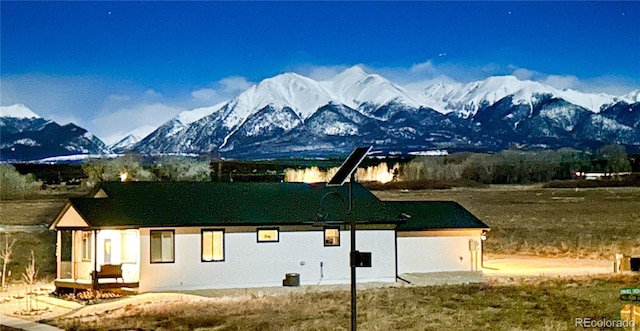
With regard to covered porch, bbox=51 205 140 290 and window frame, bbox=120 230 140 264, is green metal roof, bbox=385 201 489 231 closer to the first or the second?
window frame, bbox=120 230 140 264

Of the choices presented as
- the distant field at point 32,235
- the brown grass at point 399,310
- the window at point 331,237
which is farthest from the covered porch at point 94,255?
the window at point 331,237

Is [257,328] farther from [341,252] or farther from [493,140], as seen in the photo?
[493,140]

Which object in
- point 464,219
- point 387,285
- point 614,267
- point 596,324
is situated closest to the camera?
point 596,324

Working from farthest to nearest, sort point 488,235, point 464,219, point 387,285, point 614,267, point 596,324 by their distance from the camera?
point 488,235 < point 464,219 < point 614,267 < point 387,285 < point 596,324

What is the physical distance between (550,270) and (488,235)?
42.6 feet

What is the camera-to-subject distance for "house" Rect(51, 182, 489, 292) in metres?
23.6

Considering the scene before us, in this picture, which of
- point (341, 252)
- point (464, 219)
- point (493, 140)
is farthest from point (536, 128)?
point (341, 252)

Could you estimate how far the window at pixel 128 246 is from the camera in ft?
78.2

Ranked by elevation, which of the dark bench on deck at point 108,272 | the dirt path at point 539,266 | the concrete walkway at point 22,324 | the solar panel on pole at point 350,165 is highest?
the solar panel on pole at point 350,165

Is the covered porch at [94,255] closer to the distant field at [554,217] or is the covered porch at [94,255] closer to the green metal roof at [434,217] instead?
the green metal roof at [434,217]

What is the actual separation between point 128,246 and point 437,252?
895cm

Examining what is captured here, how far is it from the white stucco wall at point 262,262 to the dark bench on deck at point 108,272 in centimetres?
76

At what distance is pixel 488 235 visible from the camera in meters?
39.8

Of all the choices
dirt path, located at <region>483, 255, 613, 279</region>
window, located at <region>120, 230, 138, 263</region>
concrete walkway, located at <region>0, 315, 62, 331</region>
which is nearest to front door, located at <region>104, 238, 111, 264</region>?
window, located at <region>120, 230, 138, 263</region>
